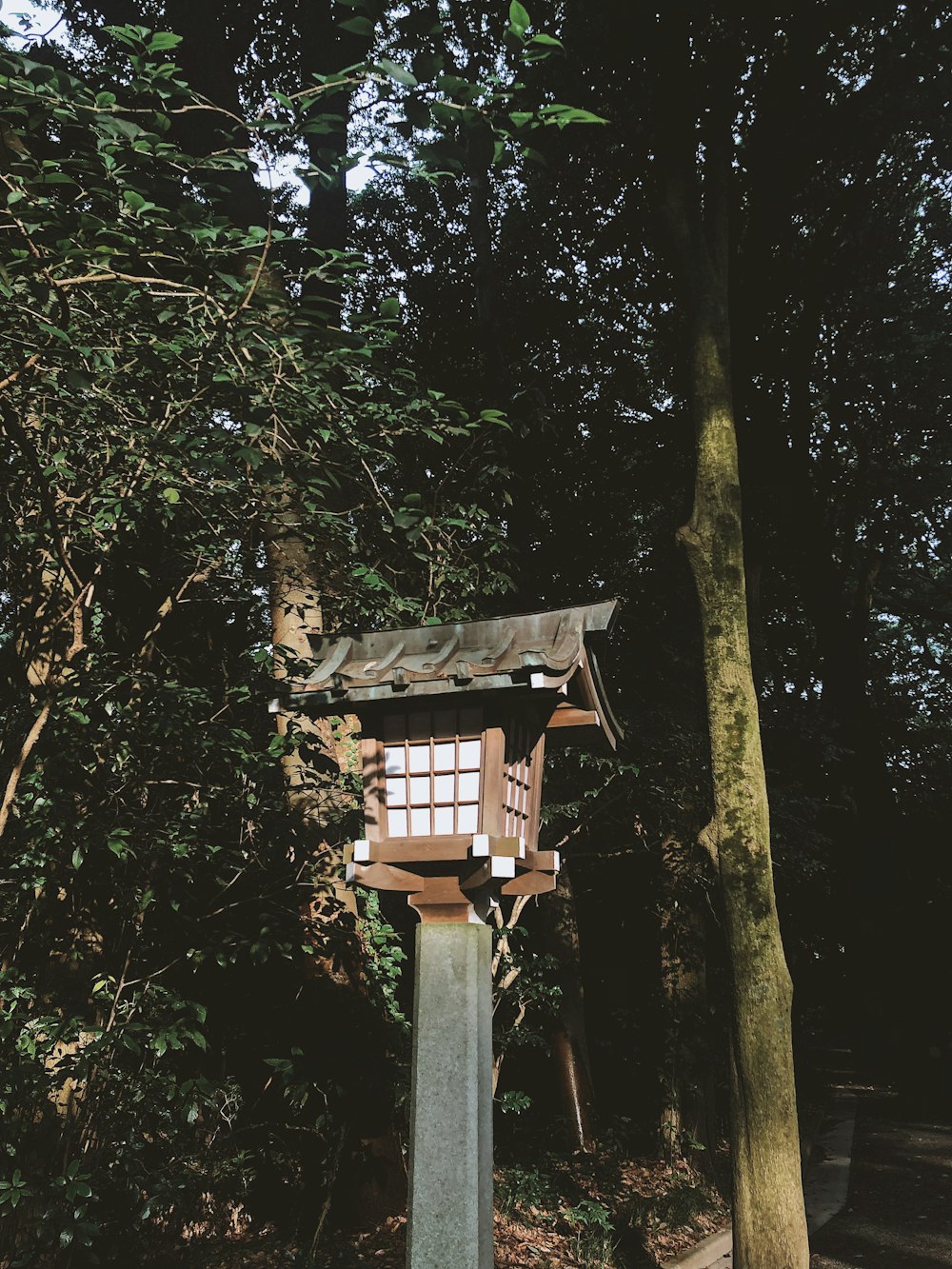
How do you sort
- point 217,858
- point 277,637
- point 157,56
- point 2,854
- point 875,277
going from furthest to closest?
point 875,277 < point 157,56 < point 277,637 < point 217,858 < point 2,854

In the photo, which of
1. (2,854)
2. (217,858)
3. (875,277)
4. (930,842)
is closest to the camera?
(2,854)

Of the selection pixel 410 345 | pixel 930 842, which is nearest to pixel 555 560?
pixel 410 345

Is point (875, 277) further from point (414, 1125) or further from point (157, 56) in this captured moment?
point (414, 1125)

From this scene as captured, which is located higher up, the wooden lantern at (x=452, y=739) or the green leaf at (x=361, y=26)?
the green leaf at (x=361, y=26)

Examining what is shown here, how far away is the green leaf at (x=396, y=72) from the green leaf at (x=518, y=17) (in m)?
0.32

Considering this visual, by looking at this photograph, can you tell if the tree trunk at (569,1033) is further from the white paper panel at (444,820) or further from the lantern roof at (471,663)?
the white paper panel at (444,820)

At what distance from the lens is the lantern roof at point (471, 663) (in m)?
4.20

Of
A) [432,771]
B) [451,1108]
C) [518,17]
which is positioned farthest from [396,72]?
[451,1108]

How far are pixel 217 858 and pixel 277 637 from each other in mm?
1907

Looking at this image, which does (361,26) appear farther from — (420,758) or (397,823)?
(397,823)

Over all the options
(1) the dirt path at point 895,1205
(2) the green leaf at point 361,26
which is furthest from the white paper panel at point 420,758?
(1) the dirt path at point 895,1205

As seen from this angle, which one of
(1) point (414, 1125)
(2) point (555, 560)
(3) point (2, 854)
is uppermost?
(2) point (555, 560)

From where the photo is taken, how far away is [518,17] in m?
2.89

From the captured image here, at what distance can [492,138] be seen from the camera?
3.25 m
